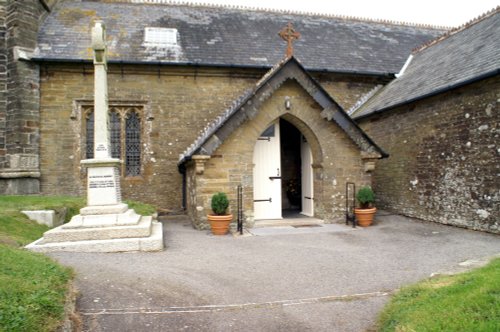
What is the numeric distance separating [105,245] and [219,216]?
299 cm

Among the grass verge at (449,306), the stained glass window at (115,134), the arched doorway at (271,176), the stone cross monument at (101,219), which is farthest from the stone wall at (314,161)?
the grass verge at (449,306)

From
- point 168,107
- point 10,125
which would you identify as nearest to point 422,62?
point 168,107

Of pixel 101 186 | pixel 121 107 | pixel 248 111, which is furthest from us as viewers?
pixel 121 107

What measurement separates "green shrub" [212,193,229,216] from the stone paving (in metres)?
0.67

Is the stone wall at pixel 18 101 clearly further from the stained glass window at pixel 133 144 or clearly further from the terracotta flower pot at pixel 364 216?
the terracotta flower pot at pixel 364 216

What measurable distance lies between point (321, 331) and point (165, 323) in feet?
5.40

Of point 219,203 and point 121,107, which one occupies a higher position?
point 121,107

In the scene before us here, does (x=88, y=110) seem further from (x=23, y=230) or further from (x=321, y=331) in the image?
(x=321, y=331)

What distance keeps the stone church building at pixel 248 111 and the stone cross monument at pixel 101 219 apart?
2.40m

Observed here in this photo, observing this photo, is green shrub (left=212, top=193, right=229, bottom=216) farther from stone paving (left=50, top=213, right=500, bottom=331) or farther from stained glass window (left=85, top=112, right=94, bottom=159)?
stained glass window (left=85, top=112, right=94, bottom=159)

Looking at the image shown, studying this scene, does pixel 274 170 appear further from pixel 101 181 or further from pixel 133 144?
pixel 133 144

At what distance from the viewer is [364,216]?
9.98 m

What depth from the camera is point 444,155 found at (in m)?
10.1

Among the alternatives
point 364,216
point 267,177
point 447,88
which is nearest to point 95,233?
point 267,177
